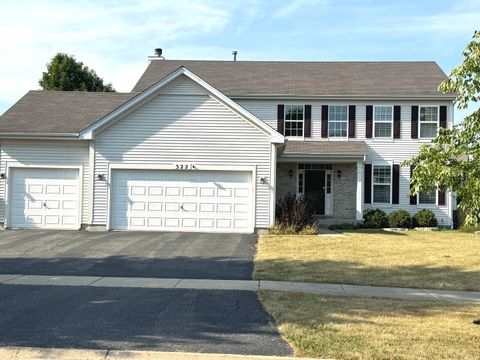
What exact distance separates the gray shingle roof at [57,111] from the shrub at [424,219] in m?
14.2

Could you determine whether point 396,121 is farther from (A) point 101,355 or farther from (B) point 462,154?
(A) point 101,355

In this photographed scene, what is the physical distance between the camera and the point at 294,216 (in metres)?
18.6

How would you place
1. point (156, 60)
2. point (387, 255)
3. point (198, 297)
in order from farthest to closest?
point (156, 60) → point (387, 255) → point (198, 297)

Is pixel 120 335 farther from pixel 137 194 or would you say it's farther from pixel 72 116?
pixel 72 116

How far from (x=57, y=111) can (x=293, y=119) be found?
10.7m

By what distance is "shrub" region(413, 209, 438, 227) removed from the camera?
22797 millimetres

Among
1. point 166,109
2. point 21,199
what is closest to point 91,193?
point 21,199

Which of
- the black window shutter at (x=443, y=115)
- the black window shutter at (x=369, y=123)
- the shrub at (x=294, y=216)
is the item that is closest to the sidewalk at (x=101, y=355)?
the shrub at (x=294, y=216)

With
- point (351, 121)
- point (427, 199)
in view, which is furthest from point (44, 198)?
point (427, 199)

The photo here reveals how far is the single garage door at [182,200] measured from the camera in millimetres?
18859

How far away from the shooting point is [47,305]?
8406 mm

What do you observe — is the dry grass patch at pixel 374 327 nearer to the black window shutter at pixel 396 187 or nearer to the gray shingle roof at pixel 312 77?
the black window shutter at pixel 396 187

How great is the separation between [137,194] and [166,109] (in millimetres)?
3279

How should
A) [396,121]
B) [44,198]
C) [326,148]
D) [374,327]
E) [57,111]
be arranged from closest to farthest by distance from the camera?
1. [374,327]
2. [44,198]
3. [57,111]
4. [326,148]
5. [396,121]
